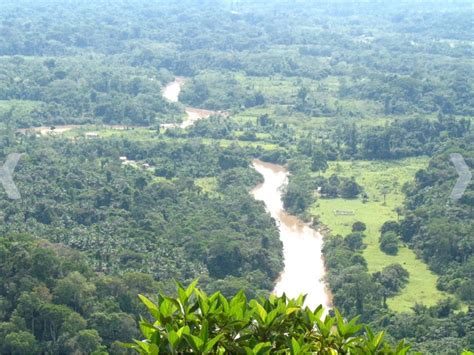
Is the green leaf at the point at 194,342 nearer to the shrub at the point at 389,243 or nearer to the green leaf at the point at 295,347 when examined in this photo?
the green leaf at the point at 295,347

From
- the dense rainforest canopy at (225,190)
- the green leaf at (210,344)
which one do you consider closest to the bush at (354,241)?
the dense rainforest canopy at (225,190)

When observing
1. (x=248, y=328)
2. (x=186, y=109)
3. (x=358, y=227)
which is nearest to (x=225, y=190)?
(x=358, y=227)

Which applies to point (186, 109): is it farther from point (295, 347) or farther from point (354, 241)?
point (295, 347)

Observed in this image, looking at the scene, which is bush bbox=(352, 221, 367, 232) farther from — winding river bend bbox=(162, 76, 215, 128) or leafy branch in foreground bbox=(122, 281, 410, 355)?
leafy branch in foreground bbox=(122, 281, 410, 355)

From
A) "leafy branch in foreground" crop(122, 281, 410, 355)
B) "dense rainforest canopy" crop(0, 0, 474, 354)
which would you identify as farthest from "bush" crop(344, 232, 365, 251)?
"leafy branch in foreground" crop(122, 281, 410, 355)

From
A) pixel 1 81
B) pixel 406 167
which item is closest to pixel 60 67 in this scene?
pixel 1 81
